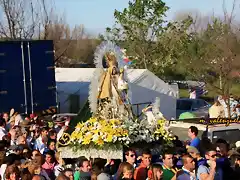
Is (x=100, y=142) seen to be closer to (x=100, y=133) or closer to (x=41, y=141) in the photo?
(x=100, y=133)

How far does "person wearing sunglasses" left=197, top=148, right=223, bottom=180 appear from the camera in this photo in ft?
22.6

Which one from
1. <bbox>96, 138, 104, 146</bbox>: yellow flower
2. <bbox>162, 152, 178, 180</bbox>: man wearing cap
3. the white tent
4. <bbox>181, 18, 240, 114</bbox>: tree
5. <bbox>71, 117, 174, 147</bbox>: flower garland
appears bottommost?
<bbox>162, 152, 178, 180</bbox>: man wearing cap

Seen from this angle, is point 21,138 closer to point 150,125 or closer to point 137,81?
point 150,125

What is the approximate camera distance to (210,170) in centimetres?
693

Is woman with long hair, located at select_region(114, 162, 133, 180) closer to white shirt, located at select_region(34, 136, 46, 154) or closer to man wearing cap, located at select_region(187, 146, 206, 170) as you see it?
man wearing cap, located at select_region(187, 146, 206, 170)

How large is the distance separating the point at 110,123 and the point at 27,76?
28.6 feet

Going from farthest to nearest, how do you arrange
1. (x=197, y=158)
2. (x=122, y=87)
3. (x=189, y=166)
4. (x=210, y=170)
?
(x=122, y=87) → (x=197, y=158) → (x=189, y=166) → (x=210, y=170)

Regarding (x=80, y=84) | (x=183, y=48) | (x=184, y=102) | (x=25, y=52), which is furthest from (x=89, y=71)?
(x=25, y=52)

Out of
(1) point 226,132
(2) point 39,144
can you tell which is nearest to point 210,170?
(2) point 39,144

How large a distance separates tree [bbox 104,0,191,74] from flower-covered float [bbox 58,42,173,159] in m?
18.8

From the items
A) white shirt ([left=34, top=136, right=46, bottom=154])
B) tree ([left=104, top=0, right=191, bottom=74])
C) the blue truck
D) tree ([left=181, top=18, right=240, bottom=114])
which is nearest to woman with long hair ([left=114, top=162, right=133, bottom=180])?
white shirt ([left=34, top=136, right=46, bottom=154])

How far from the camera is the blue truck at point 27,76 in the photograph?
1669cm

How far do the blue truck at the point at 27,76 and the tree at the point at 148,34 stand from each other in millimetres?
11939

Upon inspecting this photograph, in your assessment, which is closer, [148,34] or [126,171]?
[126,171]
